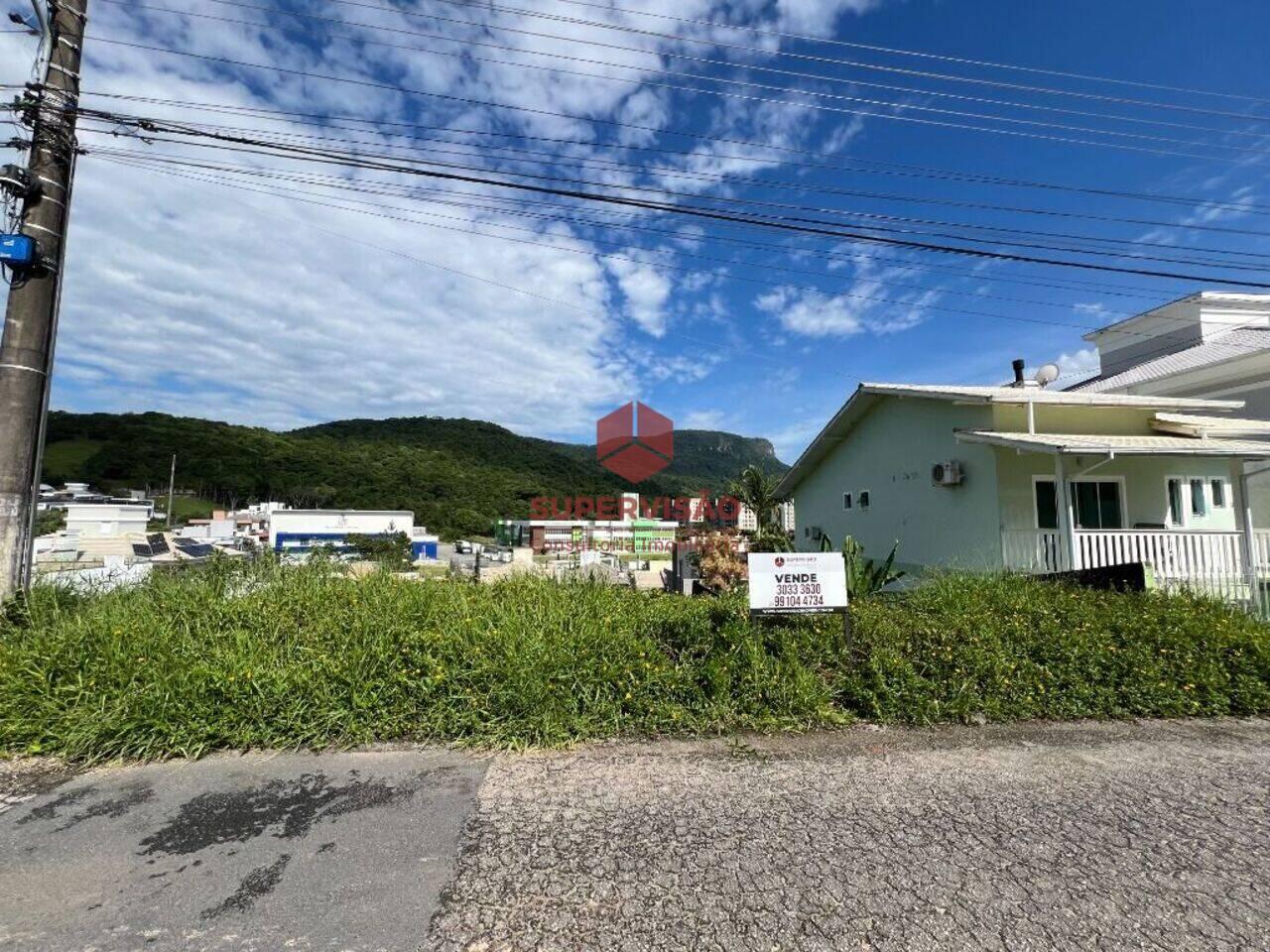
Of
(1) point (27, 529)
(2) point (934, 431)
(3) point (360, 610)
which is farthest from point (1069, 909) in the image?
(2) point (934, 431)

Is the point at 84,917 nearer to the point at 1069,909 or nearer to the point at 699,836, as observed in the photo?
the point at 699,836

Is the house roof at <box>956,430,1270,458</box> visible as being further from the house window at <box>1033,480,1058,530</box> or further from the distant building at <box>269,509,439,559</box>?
the distant building at <box>269,509,439,559</box>

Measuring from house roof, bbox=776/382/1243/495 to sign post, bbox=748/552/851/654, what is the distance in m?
6.72

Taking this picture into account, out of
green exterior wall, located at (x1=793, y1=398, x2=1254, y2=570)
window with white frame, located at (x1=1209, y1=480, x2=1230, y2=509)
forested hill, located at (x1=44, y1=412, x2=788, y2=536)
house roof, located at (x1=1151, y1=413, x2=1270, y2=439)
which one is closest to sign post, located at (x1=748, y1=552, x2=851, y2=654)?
green exterior wall, located at (x1=793, y1=398, x2=1254, y2=570)

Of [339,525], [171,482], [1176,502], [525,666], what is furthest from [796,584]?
[171,482]

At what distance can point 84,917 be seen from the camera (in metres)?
2.00

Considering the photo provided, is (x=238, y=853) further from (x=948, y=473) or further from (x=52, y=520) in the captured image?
(x=52, y=520)

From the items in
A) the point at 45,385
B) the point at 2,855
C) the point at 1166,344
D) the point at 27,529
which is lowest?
the point at 2,855

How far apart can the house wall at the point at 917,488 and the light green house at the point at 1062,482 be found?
0.03 meters

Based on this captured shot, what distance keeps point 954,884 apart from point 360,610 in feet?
13.3

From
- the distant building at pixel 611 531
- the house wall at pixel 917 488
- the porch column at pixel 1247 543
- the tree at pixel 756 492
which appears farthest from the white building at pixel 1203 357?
the distant building at pixel 611 531

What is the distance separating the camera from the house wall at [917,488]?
9.31 m

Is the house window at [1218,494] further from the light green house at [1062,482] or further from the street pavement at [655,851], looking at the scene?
the street pavement at [655,851]

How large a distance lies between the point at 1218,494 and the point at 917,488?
590cm
